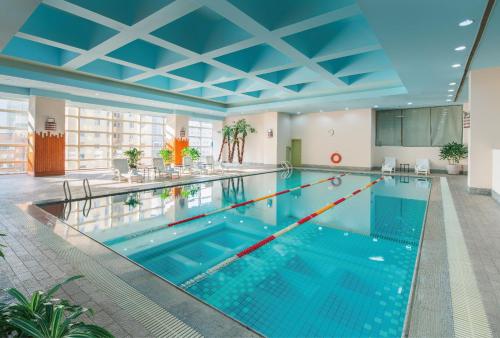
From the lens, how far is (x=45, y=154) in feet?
35.7

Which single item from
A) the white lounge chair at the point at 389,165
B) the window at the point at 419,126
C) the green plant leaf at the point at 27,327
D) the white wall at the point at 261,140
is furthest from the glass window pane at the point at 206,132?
the green plant leaf at the point at 27,327

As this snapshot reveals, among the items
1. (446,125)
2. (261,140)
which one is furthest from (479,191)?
(261,140)

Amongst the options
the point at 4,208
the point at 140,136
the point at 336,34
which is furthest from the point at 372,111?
the point at 4,208

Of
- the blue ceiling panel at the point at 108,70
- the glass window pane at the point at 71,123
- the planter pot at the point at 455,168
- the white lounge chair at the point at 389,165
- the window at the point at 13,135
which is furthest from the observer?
the glass window pane at the point at 71,123

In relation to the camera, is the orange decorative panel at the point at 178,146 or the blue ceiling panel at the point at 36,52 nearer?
the blue ceiling panel at the point at 36,52

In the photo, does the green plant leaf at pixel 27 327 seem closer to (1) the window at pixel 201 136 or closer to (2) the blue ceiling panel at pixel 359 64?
(2) the blue ceiling panel at pixel 359 64

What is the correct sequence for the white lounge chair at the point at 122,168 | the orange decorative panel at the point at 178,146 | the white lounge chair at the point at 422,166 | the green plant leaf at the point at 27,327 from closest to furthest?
the green plant leaf at the point at 27,327, the white lounge chair at the point at 122,168, the white lounge chair at the point at 422,166, the orange decorative panel at the point at 178,146

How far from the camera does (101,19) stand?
5.07 m

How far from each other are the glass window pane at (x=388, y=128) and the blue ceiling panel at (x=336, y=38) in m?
9.42

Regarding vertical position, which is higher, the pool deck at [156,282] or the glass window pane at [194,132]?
the glass window pane at [194,132]

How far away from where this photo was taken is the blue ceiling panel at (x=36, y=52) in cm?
730

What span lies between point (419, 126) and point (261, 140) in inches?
315

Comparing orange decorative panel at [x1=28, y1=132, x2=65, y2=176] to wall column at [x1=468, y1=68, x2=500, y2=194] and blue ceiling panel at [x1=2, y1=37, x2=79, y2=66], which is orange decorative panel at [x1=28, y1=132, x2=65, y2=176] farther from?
wall column at [x1=468, y1=68, x2=500, y2=194]

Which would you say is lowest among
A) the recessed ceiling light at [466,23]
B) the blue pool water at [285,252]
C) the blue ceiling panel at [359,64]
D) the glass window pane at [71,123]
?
the blue pool water at [285,252]
